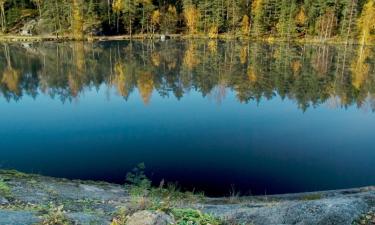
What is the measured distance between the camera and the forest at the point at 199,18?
8181cm

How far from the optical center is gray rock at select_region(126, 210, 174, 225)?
7165mm

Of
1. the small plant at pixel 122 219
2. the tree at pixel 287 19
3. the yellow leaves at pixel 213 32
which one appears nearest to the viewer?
the small plant at pixel 122 219

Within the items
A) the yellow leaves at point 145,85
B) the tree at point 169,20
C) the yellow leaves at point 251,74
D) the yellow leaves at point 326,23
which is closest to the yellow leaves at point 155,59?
the yellow leaves at point 145,85

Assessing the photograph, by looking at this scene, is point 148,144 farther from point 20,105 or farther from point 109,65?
point 109,65

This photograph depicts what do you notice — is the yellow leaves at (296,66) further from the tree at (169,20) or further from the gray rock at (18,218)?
the tree at (169,20)

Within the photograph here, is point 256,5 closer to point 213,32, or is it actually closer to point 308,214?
Answer: point 213,32

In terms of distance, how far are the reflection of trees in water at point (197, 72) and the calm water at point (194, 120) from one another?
0.64 feet

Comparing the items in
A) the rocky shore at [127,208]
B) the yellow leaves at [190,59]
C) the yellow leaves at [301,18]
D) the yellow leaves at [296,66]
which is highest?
the yellow leaves at [301,18]

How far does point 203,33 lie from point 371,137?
2830 inches

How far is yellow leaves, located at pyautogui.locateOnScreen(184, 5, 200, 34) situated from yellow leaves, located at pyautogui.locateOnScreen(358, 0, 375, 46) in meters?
36.7

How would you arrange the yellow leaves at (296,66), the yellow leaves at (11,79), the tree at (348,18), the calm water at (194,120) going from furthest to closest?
the tree at (348,18) → the yellow leaves at (296,66) → the yellow leaves at (11,79) → the calm water at (194,120)

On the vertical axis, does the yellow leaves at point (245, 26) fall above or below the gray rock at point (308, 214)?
above

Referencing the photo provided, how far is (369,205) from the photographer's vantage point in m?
10.6

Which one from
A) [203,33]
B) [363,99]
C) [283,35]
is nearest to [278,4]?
[283,35]
